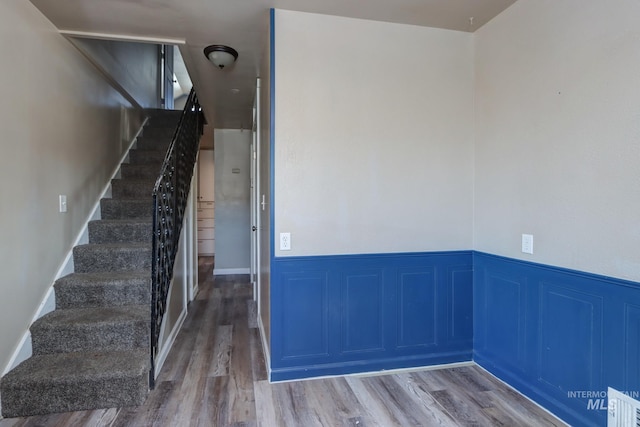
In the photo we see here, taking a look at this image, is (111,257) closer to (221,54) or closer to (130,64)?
(221,54)

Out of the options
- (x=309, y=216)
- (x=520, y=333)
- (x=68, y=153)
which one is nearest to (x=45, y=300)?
(x=68, y=153)

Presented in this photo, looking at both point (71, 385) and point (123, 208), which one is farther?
point (123, 208)

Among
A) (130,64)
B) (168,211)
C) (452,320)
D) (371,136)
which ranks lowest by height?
(452,320)

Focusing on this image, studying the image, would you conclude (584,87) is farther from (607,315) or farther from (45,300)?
(45,300)

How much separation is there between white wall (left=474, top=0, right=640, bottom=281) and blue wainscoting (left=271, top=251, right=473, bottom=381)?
0.51 metres

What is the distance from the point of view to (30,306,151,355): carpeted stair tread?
2275mm

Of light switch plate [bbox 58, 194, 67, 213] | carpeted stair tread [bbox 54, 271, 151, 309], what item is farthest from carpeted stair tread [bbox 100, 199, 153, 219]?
carpeted stair tread [bbox 54, 271, 151, 309]

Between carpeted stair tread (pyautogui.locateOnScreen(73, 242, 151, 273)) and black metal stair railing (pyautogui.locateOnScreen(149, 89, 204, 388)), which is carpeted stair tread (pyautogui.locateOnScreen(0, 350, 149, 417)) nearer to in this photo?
black metal stair railing (pyautogui.locateOnScreen(149, 89, 204, 388))

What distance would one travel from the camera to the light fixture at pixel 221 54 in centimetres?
283

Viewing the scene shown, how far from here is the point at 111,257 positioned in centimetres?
291

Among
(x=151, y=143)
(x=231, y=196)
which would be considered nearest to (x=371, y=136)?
(x=151, y=143)

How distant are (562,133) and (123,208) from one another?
12.4 ft

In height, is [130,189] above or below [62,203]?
above

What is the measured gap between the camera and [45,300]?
8.11 ft
